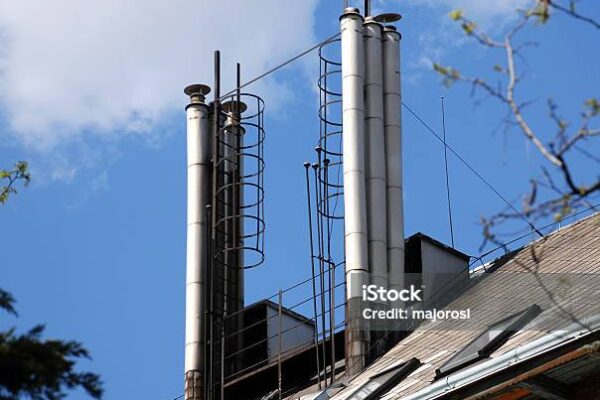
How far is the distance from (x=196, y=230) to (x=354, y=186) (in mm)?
4226

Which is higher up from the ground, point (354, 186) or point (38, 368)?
point (354, 186)

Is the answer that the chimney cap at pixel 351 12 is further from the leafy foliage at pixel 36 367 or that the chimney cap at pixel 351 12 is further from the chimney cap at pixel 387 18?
the leafy foliage at pixel 36 367

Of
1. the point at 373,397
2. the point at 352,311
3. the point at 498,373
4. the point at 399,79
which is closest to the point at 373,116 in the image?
the point at 399,79

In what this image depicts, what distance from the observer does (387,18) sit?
3453cm

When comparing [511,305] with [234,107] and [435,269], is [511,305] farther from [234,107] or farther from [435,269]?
[234,107]

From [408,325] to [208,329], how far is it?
14.8ft

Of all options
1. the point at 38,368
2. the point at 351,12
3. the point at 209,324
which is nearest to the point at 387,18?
the point at 351,12

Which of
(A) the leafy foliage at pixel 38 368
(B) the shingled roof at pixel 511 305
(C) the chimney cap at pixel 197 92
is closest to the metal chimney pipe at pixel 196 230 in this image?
(C) the chimney cap at pixel 197 92

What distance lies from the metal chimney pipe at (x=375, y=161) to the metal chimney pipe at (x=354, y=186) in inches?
6.3

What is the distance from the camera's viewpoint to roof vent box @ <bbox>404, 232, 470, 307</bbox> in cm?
3225

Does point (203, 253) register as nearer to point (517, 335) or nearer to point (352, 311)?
point (352, 311)

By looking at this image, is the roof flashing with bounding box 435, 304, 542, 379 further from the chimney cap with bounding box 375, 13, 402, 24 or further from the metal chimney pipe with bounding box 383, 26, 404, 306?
the chimney cap with bounding box 375, 13, 402, 24

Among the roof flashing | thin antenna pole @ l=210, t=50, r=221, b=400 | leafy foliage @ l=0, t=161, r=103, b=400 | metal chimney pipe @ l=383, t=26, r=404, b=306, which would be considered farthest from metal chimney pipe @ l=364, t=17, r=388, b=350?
leafy foliage @ l=0, t=161, r=103, b=400

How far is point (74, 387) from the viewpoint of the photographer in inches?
466
